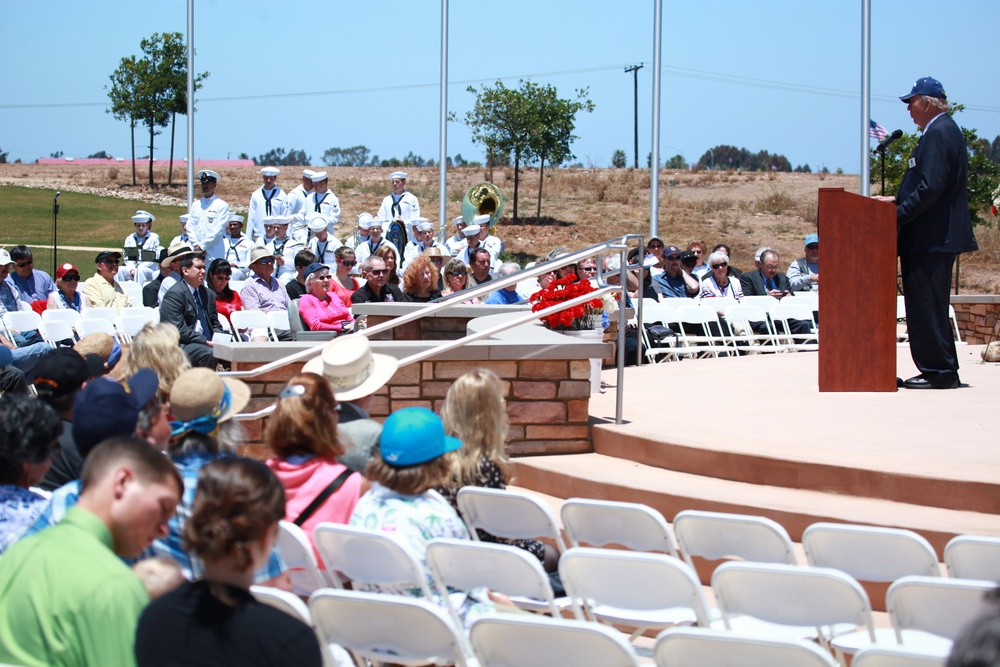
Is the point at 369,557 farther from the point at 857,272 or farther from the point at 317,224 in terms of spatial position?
the point at 317,224

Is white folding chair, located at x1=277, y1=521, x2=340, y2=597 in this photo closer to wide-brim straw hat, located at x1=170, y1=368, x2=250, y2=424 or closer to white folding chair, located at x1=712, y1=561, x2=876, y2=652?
wide-brim straw hat, located at x1=170, y1=368, x2=250, y2=424

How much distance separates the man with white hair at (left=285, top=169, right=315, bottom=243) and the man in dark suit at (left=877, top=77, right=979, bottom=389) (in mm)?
9690

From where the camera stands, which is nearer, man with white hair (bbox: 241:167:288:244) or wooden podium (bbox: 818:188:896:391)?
wooden podium (bbox: 818:188:896:391)

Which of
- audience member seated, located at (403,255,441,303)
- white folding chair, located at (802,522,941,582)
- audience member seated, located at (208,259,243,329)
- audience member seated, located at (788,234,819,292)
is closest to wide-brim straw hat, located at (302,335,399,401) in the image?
white folding chair, located at (802,522,941,582)

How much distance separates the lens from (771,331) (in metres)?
12.5

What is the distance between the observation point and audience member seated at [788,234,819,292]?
→ 1463cm

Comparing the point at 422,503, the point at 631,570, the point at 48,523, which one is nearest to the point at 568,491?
the point at 422,503

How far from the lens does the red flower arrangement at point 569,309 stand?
8133mm

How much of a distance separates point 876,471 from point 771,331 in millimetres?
7241

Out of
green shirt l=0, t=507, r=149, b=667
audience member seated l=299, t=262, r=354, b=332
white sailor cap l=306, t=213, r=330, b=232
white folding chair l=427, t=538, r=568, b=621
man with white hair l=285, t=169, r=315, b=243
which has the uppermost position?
man with white hair l=285, t=169, r=315, b=243

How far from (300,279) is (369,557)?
8242 millimetres

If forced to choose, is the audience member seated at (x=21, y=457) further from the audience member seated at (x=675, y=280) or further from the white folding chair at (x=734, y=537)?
the audience member seated at (x=675, y=280)

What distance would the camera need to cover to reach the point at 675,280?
44.0 feet

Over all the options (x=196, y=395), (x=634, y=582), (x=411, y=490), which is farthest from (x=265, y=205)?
(x=634, y=582)
